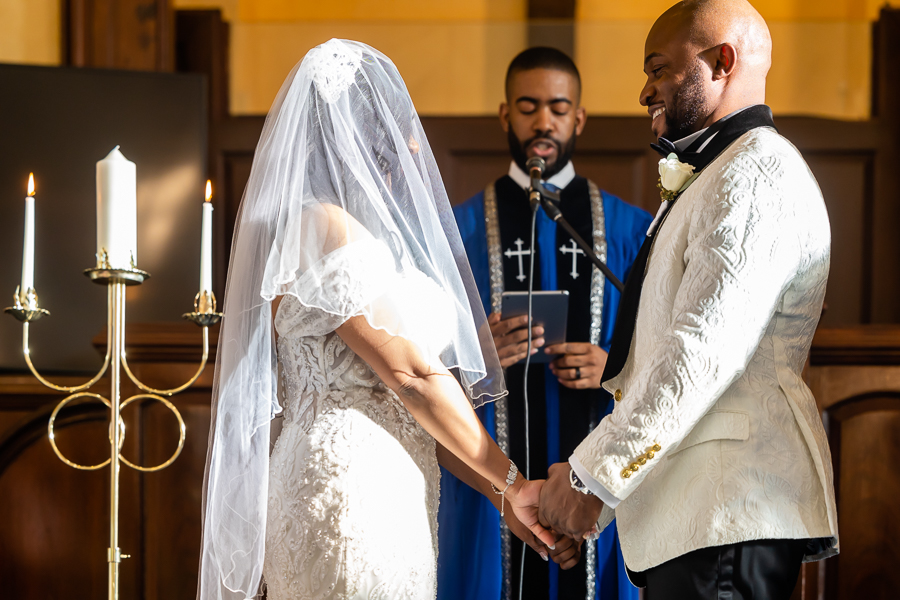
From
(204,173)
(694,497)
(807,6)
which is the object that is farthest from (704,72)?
(807,6)

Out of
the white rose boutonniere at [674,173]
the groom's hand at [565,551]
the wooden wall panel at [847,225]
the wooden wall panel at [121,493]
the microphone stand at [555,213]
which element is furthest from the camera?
the wooden wall panel at [847,225]

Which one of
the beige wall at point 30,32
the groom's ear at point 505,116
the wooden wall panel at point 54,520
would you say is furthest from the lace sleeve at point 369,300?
the beige wall at point 30,32

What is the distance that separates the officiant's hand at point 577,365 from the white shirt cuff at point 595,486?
98cm

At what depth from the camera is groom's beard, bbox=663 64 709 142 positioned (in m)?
1.85

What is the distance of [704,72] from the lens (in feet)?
6.07

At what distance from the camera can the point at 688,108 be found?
1874 mm

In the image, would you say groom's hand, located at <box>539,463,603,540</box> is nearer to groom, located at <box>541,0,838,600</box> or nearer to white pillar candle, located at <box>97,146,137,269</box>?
groom, located at <box>541,0,838,600</box>

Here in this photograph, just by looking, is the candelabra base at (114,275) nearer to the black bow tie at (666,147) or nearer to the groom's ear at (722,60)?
the black bow tie at (666,147)

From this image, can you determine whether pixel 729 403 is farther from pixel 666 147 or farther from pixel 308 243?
pixel 308 243

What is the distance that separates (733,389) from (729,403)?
3cm

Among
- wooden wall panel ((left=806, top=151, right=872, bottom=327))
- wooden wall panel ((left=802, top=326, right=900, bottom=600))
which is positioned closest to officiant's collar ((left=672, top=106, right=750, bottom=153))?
wooden wall panel ((left=802, top=326, right=900, bottom=600))

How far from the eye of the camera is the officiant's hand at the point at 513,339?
2.56 m

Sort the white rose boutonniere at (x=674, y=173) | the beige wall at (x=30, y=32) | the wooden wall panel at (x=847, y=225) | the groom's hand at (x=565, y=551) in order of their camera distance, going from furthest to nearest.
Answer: the wooden wall panel at (x=847, y=225) → the beige wall at (x=30, y=32) → the groom's hand at (x=565, y=551) → the white rose boutonniere at (x=674, y=173)

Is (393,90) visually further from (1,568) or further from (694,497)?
(1,568)
